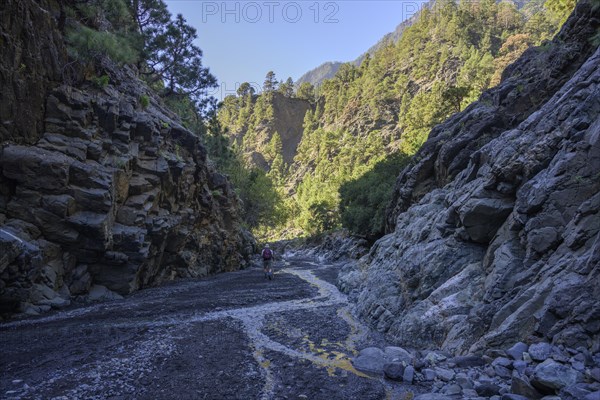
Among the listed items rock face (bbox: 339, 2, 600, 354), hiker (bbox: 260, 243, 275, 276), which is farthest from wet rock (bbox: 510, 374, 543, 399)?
hiker (bbox: 260, 243, 275, 276)

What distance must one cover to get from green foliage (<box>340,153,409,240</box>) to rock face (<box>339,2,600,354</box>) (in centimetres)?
2592

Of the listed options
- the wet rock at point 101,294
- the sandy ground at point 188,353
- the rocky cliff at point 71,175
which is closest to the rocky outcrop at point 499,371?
the sandy ground at point 188,353

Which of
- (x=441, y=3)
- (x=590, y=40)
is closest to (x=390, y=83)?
(x=441, y=3)

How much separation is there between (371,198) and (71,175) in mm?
36391

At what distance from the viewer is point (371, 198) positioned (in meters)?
48.4

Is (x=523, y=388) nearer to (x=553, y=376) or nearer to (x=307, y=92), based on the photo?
(x=553, y=376)

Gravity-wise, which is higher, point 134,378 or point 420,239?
point 420,239

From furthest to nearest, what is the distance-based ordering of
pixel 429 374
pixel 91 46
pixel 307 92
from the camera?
pixel 307 92 < pixel 91 46 < pixel 429 374

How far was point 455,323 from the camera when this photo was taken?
1075 centimetres

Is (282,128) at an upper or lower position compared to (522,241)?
upper

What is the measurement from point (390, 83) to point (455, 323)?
152656mm

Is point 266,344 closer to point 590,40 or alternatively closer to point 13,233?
point 13,233

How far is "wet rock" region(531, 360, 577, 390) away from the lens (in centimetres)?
586

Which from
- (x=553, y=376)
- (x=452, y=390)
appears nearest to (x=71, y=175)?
(x=452, y=390)
